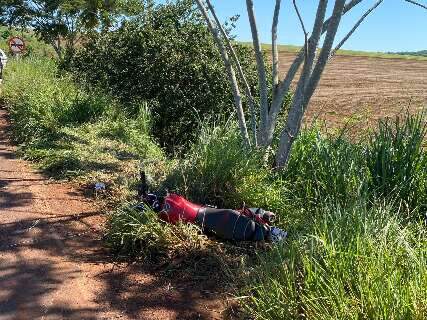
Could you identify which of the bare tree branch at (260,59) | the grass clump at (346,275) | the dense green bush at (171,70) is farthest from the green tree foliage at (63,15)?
the grass clump at (346,275)

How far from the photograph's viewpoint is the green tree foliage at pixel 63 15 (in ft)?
63.1

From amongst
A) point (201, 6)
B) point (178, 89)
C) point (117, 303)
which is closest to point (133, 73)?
point (178, 89)

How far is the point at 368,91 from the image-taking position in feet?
98.8

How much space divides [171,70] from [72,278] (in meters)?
7.07

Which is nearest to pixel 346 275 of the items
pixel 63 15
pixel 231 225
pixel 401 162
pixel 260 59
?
pixel 231 225

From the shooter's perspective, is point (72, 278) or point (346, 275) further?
point (72, 278)

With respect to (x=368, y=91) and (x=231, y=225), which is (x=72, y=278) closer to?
(x=231, y=225)

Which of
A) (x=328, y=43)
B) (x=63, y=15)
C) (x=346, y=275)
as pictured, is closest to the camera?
(x=346, y=275)

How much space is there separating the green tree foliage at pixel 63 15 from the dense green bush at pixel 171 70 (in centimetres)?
820

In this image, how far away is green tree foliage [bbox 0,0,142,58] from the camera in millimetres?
19219

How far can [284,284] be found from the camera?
9.72 ft

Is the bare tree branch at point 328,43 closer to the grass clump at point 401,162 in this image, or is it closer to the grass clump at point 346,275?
the grass clump at point 401,162

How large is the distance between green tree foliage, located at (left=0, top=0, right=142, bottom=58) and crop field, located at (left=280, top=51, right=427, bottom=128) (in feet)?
28.3

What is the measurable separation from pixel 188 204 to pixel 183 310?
1105 millimetres
